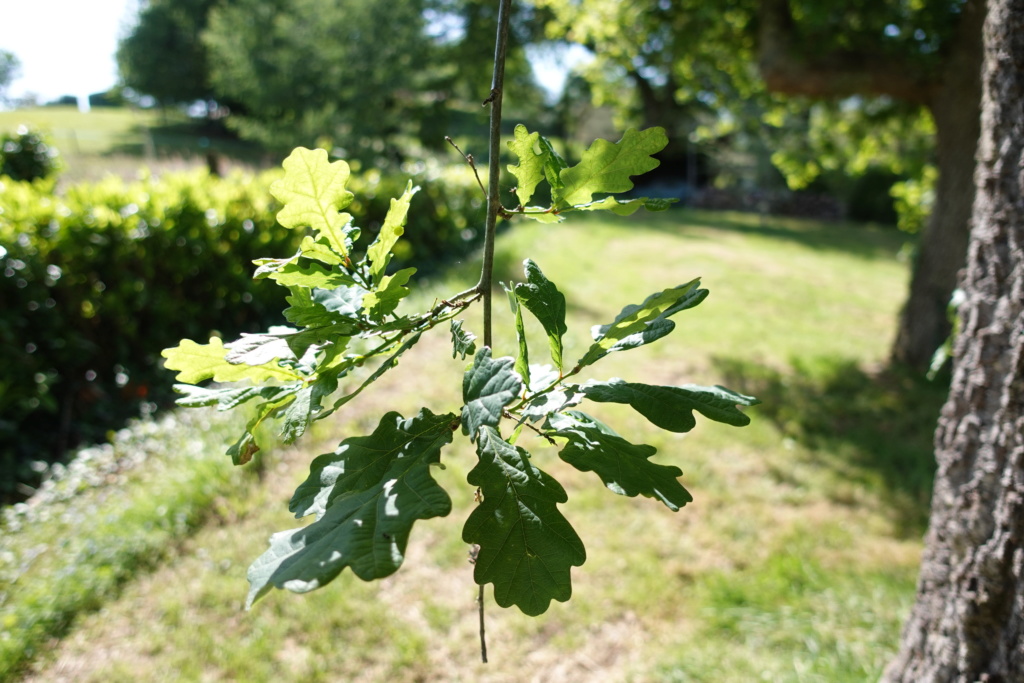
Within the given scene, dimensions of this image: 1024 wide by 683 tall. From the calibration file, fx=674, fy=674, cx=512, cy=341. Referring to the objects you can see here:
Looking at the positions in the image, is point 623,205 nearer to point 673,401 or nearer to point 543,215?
point 543,215

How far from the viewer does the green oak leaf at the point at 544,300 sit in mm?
805

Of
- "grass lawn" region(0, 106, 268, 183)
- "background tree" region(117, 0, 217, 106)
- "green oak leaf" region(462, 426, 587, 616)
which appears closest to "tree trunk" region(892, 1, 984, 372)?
"green oak leaf" region(462, 426, 587, 616)

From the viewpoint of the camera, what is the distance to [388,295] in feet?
2.46

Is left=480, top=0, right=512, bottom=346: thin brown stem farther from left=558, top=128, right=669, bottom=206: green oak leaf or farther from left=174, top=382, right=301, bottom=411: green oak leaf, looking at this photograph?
left=174, top=382, right=301, bottom=411: green oak leaf

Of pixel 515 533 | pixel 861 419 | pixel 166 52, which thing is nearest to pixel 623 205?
pixel 515 533

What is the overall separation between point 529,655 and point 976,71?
209 inches

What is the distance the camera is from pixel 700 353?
6.11 metres

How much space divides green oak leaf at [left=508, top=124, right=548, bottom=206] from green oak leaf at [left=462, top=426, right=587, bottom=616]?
269 mm

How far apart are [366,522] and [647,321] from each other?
1.24ft

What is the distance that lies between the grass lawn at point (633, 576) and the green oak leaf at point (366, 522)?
6.94ft

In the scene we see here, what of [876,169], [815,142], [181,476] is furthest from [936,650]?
[876,169]

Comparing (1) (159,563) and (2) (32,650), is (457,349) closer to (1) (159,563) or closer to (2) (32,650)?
(2) (32,650)

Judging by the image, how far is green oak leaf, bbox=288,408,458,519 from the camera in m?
0.69

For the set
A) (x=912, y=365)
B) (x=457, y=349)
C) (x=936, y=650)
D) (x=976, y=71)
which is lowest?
(x=912, y=365)
